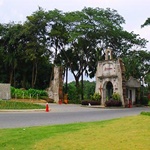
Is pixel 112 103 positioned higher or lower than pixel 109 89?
lower

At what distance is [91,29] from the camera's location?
136 ft

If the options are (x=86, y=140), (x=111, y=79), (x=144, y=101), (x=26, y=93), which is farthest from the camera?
(x=144, y=101)

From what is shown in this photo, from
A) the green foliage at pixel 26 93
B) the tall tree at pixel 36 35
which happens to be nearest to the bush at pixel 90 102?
the green foliage at pixel 26 93

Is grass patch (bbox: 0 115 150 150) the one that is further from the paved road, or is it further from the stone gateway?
the stone gateway

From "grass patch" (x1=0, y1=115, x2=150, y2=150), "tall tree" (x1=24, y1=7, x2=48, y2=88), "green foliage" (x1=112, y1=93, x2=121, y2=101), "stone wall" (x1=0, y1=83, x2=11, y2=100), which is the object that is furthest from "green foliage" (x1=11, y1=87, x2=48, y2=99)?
"grass patch" (x1=0, y1=115, x2=150, y2=150)

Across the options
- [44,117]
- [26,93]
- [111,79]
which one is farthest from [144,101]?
[44,117]

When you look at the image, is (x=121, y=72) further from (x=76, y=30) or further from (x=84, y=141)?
(x=84, y=141)

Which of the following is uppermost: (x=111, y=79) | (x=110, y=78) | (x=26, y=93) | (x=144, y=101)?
(x=110, y=78)

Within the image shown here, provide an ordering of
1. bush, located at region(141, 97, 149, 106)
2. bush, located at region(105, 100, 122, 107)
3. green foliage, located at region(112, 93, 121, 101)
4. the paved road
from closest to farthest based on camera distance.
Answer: the paved road, bush, located at region(105, 100, 122, 107), green foliage, located at region(112, 93, 121, 101), bush, located at region(141, 97, 149, 106)

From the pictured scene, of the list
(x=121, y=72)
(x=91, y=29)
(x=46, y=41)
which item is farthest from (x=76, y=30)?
(x=121, y=72)

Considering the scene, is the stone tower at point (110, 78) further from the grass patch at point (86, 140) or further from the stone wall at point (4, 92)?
the grass patch at point (86, 140)

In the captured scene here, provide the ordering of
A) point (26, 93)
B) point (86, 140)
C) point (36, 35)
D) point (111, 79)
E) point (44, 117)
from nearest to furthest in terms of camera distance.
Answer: point (86, 140)
point (44, 117)
point (111, 79)
point (26, 93)
point (36, 35)

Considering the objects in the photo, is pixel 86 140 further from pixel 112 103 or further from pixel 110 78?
pixel 110 78

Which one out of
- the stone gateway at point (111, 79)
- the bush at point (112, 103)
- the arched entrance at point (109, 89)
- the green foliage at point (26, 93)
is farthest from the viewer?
the arched entrance at point (109, 89)
